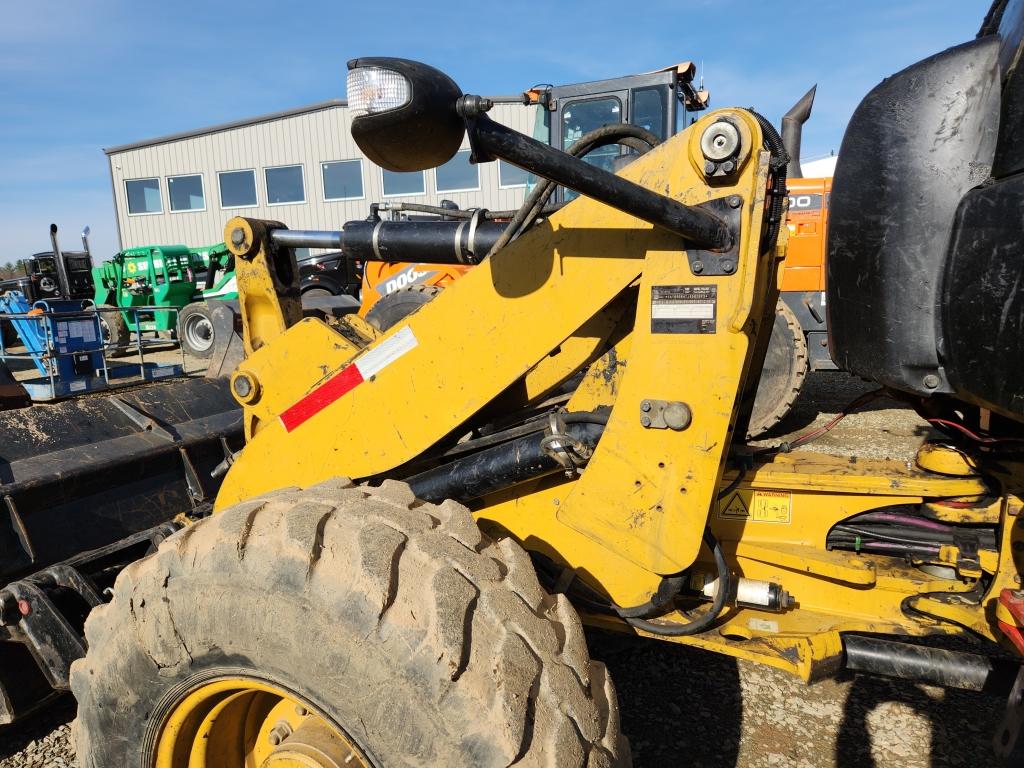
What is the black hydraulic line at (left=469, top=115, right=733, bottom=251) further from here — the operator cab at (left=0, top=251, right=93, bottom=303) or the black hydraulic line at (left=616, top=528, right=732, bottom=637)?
the operator cab at (left=0, top=251, right=93, bottom=303)

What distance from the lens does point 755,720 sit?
2.66 m

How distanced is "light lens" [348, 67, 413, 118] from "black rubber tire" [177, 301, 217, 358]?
12.6 metres

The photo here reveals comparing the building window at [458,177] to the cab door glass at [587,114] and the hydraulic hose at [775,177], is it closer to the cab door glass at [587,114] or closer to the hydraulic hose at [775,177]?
the cab door glass at [587,114]

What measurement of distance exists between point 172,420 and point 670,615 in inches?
101

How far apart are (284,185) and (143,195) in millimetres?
5491

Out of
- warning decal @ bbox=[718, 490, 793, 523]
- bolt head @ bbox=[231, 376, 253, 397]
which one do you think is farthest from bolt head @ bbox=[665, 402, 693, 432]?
bolt head @ bbox=[231, 376, 253, 397]

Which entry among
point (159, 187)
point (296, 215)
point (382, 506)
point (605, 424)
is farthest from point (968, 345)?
point (159, 187)

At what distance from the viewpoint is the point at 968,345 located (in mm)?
1429

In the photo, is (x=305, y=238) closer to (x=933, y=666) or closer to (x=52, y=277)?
(x=933, y=666)

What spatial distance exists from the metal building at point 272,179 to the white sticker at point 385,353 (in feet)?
55.2

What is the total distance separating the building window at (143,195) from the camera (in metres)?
22.8

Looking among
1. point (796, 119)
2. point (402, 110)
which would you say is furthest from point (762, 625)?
point (796, 119)

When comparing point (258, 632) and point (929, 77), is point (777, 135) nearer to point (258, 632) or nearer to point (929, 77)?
point (929, 77)

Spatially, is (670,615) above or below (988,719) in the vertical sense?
above
